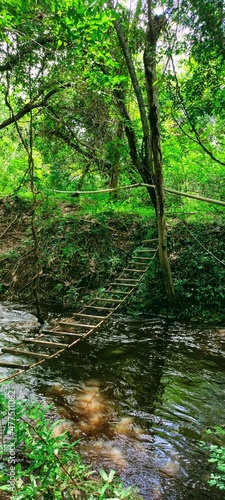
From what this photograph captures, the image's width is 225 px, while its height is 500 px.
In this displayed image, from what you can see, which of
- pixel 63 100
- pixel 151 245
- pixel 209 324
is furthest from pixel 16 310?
pixel 63 100

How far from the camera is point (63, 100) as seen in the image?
230 inches

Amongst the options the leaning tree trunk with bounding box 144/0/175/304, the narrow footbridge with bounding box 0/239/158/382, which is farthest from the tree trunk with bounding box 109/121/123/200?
the leaning tree trunk with bounding box 144/0/175/304

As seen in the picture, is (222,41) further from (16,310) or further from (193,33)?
(16,310)

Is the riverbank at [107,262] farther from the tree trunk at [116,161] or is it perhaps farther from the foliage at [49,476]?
the foliage at [49,476]

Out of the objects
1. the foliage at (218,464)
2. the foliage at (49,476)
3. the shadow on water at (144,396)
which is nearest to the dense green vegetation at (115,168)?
the shadow on water at (144,396)

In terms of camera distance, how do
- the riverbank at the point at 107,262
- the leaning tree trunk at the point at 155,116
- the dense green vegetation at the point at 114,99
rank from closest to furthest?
the dense green vegetation at the point at 114,99 → the leaning tree trunk at the point at 155,116 → the riverbank at the point at 107,262

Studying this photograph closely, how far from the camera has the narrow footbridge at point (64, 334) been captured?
116 inches

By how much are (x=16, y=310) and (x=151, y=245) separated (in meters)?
2.99

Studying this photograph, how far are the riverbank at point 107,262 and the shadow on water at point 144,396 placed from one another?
0.69 meters

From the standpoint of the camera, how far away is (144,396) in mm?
3467

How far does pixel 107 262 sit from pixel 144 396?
3.50 m

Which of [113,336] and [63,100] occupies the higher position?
[63,100]

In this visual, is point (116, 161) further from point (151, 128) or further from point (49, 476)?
point (49, 476)

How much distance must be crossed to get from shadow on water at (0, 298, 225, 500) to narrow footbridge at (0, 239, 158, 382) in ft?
0.89
